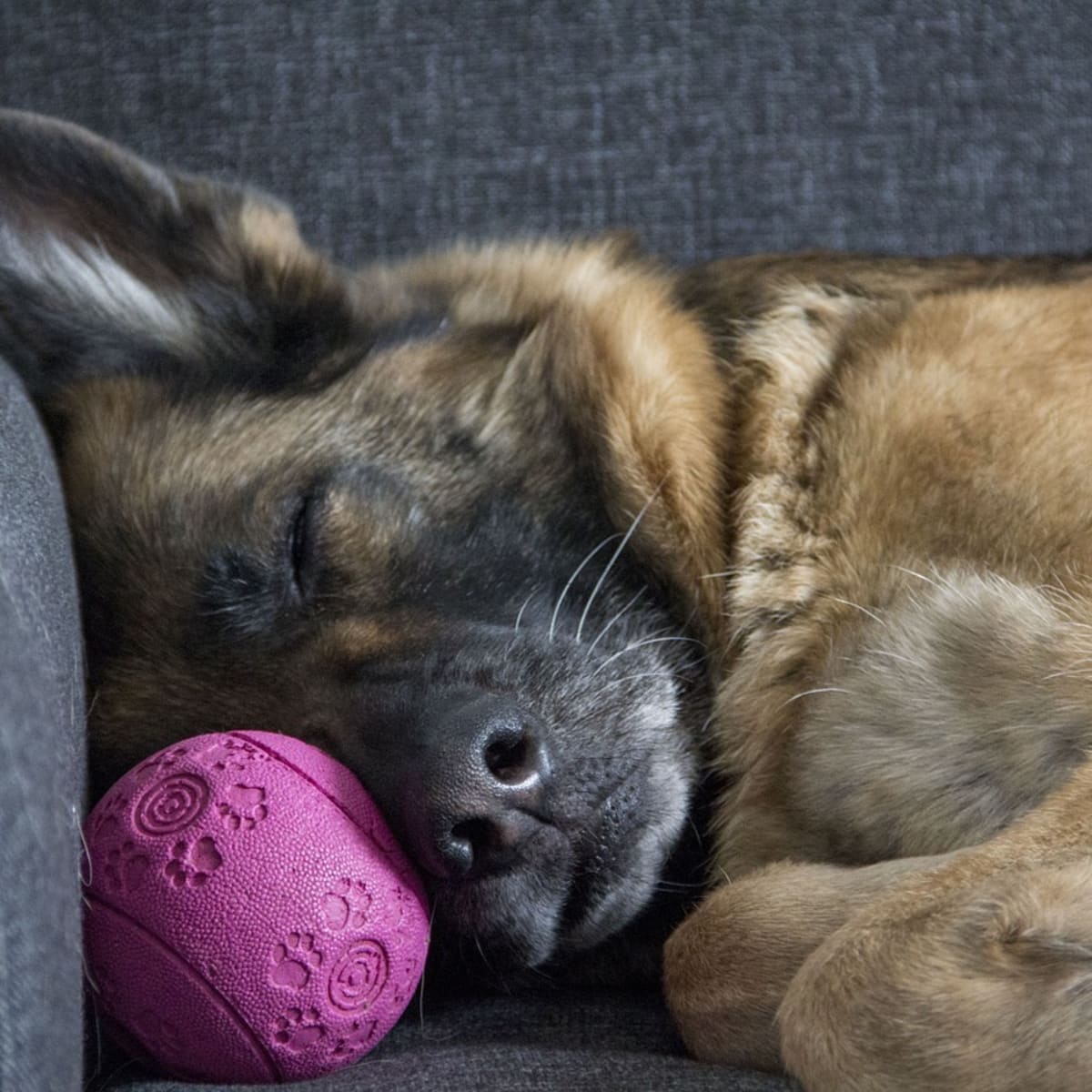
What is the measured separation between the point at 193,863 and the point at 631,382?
31.1 inches

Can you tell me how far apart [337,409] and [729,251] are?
40.6 inches

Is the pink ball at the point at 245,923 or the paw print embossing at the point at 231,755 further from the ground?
the paw print embossing at the point at 231,755

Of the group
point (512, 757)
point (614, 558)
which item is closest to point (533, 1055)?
point (512, 757)

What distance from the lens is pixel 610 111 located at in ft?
7.84

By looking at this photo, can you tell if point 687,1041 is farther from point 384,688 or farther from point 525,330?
point 525,330

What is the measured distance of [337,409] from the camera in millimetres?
1654

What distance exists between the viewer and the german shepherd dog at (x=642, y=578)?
121 cm

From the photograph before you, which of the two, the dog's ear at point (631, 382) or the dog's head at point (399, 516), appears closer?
the dog's head at point (399, 516)

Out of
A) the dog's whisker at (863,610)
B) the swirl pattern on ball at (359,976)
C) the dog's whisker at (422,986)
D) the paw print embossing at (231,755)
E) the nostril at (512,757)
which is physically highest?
the dog's whisker at (863,610)

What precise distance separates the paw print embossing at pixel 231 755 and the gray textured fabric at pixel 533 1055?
262mm

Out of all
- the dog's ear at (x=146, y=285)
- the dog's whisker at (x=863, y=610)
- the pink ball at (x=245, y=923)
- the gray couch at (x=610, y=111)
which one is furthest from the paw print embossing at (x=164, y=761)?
the gray couch at (x=610, y=111)

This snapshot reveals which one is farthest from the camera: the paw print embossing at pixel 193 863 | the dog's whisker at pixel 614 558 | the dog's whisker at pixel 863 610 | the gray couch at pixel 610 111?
the gray couch at pixel 610 111

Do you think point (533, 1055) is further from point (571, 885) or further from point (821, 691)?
point (821, 691)

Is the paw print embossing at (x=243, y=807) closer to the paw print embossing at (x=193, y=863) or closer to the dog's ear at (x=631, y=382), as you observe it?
the paw print embossing at (x=193, y=863)
